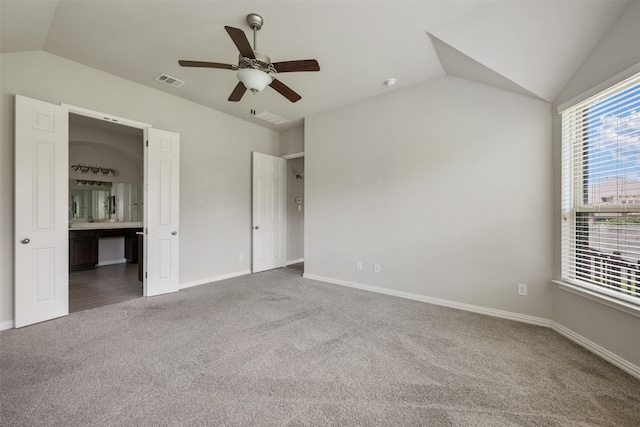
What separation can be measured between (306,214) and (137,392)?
3.37 m

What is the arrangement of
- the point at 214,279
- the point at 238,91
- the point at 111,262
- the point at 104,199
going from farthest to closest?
the point at 104,199
the point at 111,262
the point at 214,279
the point at 238,91

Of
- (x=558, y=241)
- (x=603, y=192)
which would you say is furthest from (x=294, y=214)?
(x=603, y=192)

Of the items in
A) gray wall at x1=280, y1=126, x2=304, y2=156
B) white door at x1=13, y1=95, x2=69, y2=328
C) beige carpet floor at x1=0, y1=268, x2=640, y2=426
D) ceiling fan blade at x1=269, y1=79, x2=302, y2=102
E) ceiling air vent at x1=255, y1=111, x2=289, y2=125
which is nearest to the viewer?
beige carpet floor at x1=0, y1=268, x2=640, y2=426

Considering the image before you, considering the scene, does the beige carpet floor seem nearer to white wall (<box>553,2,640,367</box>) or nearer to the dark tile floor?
white wall (<box>553,2,640,367</box>)

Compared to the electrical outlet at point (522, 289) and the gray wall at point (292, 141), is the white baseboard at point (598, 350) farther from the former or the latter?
the gray wall at point (292, 141)

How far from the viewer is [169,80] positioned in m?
3.48

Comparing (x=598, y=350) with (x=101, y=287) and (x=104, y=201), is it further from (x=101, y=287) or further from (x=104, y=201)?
(x=104, y=201)

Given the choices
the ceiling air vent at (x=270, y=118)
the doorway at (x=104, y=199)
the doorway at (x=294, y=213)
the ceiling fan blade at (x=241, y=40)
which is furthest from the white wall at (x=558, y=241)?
the doorway at (x=104, y=199)

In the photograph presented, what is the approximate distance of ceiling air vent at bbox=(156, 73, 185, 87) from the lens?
3371mm

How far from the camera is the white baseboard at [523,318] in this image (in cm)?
197

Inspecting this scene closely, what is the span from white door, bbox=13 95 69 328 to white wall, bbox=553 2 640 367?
537cm

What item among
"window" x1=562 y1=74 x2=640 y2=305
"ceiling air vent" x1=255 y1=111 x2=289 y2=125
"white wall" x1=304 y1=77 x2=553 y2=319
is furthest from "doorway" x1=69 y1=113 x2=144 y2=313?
"window" x1=562 y1=74 x2=640 y2=305

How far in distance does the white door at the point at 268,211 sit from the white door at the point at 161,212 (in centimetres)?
146

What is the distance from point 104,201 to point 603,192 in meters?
8.72
